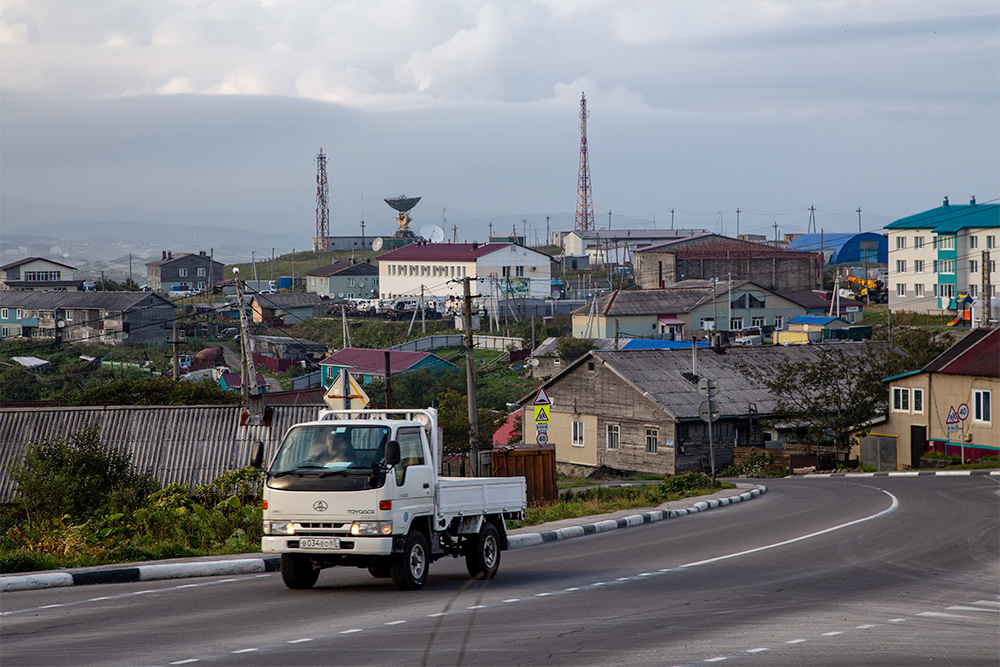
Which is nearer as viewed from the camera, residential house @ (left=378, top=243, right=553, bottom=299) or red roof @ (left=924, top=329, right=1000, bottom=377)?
red roof @ (left=924, top=329, right=1000, bottom=377)

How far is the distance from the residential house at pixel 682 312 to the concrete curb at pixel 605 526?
57794 millimetres

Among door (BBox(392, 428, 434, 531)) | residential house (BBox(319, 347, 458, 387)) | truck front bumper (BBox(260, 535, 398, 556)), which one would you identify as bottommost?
truck front bumper (BBox(260, 535, 398, 556))

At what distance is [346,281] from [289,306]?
25.7 metres

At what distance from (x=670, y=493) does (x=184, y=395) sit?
18.7 m

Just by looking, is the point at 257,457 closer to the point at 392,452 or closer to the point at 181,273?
the point at 392,452

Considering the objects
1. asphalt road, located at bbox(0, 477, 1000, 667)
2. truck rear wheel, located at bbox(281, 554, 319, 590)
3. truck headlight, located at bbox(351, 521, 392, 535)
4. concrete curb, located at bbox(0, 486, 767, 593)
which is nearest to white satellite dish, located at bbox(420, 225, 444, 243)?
concrete curb, located at bbox(0, 486, 767, 593)

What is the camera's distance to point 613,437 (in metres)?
47.7

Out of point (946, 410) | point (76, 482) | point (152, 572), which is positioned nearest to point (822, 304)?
point (946, 410)

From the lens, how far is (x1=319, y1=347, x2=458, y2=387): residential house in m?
65.2

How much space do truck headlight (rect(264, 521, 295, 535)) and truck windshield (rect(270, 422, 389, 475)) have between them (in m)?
0.55

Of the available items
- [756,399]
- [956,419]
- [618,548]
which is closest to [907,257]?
[756,399]

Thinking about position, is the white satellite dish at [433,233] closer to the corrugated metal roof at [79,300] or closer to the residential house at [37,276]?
the residential house at [37,276]

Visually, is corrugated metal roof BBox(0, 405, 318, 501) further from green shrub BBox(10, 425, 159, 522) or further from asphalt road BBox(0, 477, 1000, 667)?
asphalt road BBox(0, 477, 1000, 667)

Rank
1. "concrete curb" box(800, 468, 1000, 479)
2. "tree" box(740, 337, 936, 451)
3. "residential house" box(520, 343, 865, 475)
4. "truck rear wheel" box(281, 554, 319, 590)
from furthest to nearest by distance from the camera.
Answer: "residential house" box(520, 343, 865, 475) < "tree" box(740, 337, 936, 451) < "concrete curb" box(800, 468, 1000, 479) < "truck rear wheel" box(281, 554, 319, 590)
